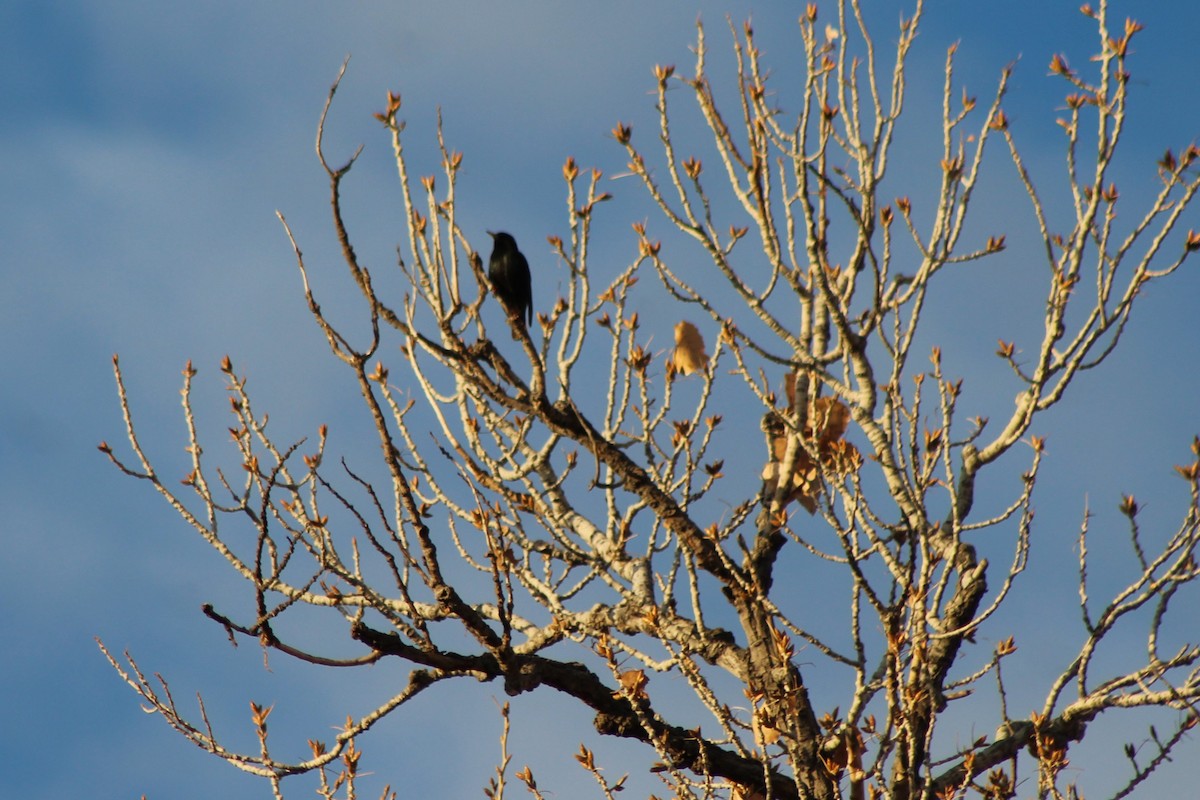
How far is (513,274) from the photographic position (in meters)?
8.85

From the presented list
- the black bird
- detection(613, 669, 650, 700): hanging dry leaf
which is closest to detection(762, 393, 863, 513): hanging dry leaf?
detection(613, 669, 650, 700): hanging dry leaf

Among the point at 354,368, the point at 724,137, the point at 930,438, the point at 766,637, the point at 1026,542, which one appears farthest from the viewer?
the point at 766,637

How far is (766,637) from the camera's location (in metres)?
5.36

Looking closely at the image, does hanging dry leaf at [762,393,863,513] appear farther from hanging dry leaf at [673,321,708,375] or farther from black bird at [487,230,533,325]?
black bird at [487,230,533,325]

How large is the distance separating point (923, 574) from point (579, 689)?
201cm

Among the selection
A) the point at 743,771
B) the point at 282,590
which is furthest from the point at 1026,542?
the point at 282,590

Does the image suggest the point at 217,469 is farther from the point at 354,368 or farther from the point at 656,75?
the point at 656,75

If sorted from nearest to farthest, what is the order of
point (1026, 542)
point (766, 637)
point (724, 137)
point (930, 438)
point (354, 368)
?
point (354, 368) < point (1026, 542) < point (930, 438) < point (724, 137) < point (766, 637)

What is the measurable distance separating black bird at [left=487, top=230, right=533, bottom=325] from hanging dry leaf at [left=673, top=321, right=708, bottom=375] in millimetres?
2996

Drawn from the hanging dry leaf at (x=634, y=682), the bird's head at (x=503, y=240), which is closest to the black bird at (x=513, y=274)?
the bird's head at (x=503, y=240)

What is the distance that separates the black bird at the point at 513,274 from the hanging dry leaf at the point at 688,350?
3.00 meters

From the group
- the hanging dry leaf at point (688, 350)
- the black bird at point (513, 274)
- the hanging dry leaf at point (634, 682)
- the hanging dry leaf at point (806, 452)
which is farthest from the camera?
the black bird at point (513, 274)

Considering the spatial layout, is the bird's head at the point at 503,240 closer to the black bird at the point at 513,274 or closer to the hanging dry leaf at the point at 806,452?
the black bird at the point at 513,274

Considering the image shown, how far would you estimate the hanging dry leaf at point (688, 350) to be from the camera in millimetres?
5750
